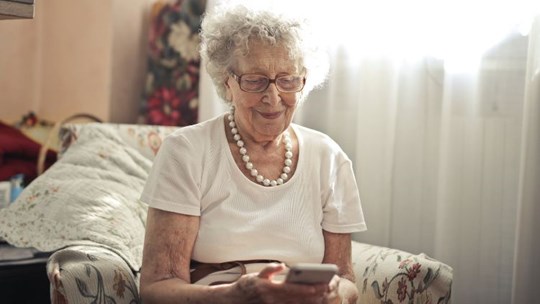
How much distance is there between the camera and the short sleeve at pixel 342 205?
5.50 feet

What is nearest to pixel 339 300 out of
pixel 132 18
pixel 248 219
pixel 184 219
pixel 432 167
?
pixel 248 219

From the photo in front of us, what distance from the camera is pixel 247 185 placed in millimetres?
1609

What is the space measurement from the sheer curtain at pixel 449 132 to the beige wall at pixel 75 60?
2.99 feet

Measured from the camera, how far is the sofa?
4.86 feet

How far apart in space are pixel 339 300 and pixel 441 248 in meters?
0.66

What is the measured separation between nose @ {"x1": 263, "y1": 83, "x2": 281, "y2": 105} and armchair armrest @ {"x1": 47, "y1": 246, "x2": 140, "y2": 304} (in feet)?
1.54

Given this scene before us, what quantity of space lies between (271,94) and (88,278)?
21.0 inches

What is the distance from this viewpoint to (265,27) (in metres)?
1.59

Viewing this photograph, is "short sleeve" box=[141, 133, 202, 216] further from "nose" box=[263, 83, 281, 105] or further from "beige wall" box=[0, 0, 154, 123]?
"beige wall" box=[0, 0, 154, 123]

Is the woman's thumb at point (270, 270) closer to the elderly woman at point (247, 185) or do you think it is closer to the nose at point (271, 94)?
the elderly woman at point (247, 185)

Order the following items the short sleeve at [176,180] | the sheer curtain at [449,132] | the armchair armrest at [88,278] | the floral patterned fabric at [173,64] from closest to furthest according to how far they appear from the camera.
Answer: the armchair armrest at [88,278] < the short sleeve at [176,180] < the sheer curtain at [449,132] < the floral patterned fabric at [173,64]

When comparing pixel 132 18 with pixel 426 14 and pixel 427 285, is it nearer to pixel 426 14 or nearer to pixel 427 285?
pixel 426 14

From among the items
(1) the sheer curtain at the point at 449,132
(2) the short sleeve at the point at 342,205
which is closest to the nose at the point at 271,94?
(2) the short sleeve at the point at 342,205

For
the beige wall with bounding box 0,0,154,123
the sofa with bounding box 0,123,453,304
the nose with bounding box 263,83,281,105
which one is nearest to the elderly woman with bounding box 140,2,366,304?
the nose with bounding box 263,83,281,105
